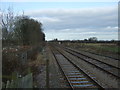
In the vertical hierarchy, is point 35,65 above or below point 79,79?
above

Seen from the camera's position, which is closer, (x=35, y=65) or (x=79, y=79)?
(x=79, y=79)

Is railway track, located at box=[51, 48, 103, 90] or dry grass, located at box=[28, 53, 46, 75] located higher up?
dry grass, located at box=[28, 53, 46, 75]

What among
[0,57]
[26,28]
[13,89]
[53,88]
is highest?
[26,28]

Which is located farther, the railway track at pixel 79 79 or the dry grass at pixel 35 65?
the dry grass at pixel 35 65

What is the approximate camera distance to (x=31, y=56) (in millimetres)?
19328

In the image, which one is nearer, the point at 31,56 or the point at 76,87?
the point at 76,87

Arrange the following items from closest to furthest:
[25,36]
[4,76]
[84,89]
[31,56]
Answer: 1. [4,76]
2. [84,89]
3. [31,56]
4. [25,36]

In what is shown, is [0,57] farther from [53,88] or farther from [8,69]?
[53,88]

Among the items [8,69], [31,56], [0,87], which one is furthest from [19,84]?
[31,56]

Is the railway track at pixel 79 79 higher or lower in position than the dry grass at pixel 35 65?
lower

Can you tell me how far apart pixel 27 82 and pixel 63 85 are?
3.34 meters

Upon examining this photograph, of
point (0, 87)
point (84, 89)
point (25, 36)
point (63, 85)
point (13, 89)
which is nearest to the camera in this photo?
point (13, 89)

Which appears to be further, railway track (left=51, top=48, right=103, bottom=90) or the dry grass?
the dry grass

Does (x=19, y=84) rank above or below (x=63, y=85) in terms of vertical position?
above
